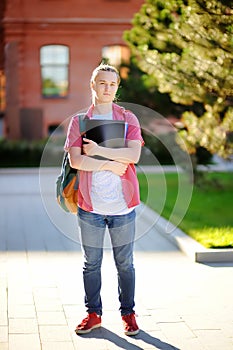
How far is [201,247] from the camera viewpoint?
889 centimetres

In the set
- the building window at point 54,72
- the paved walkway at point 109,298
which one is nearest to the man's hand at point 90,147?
the paved walkway at point 109,298

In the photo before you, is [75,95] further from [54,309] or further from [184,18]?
[54,309]

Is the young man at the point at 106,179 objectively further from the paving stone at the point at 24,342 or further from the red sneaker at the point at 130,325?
the paving stone at the point at 24,342

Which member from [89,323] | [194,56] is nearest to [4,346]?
[89,323]

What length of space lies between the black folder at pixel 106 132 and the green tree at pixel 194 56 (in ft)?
13.6

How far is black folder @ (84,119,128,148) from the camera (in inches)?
219

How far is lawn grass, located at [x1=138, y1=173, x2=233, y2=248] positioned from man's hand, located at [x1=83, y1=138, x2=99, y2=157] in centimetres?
276

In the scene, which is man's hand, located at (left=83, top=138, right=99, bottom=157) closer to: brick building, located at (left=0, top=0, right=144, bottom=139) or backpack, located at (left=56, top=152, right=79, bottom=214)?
backpack, located at (left=56, top=152, right=79, bottom=214)

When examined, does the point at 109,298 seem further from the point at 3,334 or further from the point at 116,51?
the point at 116,51

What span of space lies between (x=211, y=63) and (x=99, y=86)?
4.82 meters

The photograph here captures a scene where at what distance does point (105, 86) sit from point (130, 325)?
1805 mm

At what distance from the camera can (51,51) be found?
2636 centimetres

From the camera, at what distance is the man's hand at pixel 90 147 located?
18.2 ft

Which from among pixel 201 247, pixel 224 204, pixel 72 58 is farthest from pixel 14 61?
pixel 201 247
